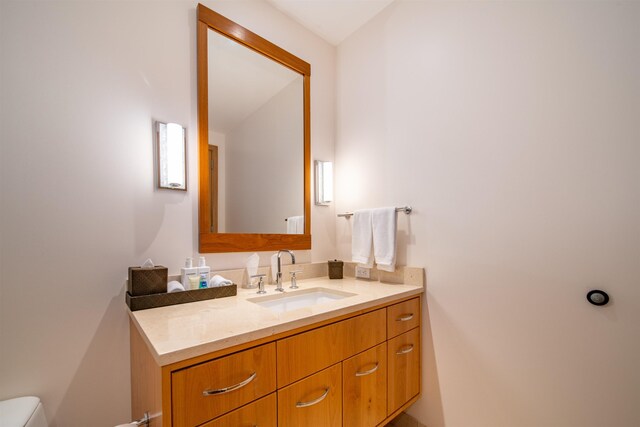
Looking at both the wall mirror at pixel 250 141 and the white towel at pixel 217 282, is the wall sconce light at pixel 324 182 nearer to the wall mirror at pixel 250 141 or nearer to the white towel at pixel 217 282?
the wall mirror at pixel 250 141

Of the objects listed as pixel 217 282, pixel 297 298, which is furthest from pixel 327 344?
pixel 217 282

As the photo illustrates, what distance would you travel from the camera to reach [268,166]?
167 cm

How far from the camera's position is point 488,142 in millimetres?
1281

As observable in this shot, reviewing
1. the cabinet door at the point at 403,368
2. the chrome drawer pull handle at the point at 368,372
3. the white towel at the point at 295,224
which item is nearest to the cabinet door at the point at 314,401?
the chrome drawer pull handle at the point at 368,372

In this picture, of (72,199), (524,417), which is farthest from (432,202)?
(72,199)

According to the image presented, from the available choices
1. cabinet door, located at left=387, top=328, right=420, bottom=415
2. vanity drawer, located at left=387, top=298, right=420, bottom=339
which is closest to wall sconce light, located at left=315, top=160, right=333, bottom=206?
vanity drawer, located at left=387, top=298, right=420, bottom=339

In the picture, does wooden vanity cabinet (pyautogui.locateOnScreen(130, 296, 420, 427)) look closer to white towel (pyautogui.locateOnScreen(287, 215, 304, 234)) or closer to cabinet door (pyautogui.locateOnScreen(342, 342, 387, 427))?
cabinet door (pyautogui.locateOnScreen(342, 342, 387, 427))

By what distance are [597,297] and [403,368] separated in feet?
2.73

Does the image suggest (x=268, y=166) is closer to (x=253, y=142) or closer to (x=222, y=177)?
(x=253, y=142)

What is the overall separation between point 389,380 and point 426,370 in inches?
12.8

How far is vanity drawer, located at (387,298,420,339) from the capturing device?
1292 mm

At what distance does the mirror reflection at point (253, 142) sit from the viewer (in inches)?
56.4

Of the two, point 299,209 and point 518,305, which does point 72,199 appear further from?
point 518,305

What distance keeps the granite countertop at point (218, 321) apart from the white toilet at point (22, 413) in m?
0.35
